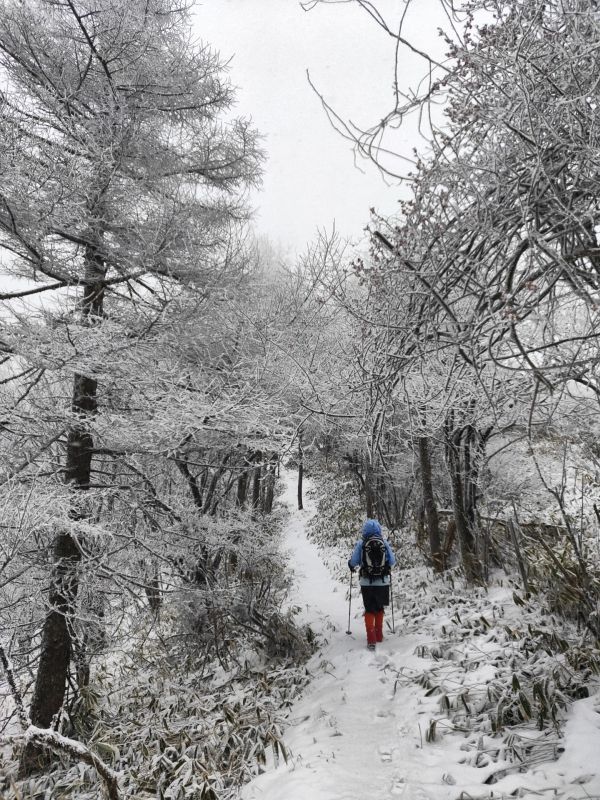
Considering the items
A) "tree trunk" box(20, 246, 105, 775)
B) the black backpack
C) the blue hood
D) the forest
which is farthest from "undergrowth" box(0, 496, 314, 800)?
the blue hood

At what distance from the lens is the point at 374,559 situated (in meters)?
6.33

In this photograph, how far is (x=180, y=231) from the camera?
203 inches

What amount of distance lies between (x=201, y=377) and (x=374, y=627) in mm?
4101

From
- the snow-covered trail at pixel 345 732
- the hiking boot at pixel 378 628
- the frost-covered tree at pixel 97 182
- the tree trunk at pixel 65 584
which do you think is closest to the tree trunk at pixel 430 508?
the snow-covered trail at pixel 345 732

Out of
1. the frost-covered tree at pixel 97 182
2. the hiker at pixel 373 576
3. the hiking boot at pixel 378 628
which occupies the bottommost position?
the hiking boot at pixel 378 628

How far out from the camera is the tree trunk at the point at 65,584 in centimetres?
507

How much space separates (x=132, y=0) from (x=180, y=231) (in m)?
2.73

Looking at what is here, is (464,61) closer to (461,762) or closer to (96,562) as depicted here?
(461,762)

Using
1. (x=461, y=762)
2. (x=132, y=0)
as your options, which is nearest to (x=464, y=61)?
(x=461, y=762)

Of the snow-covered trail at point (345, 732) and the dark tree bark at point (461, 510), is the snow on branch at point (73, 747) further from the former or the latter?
the dark tree bark at point (461, 510)

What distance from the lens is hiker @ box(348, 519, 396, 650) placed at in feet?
20.0

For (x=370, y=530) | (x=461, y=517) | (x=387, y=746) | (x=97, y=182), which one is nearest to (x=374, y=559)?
(x=370, y=530)

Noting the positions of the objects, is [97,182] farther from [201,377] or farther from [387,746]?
[387,746]

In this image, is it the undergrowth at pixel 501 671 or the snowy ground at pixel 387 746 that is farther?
the undergrowth at pixel 501 671
